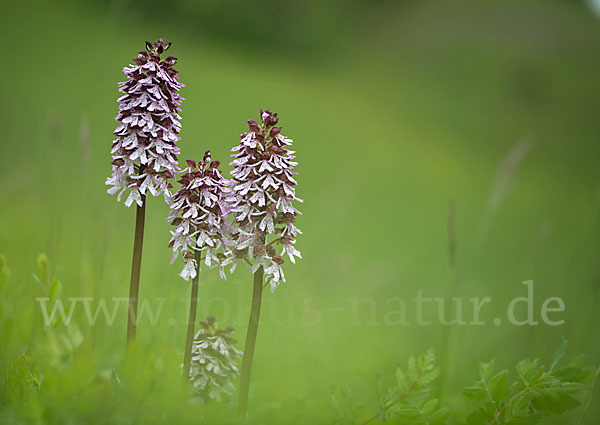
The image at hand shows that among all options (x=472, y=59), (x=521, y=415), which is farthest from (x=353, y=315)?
(x=472, y=59)

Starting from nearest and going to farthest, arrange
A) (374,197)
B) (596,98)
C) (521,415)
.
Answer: (521,415) < (374,197) < (596,98)

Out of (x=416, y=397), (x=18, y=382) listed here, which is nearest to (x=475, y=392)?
(x=416, y=397)

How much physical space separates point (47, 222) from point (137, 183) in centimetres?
331

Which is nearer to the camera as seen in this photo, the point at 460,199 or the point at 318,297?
the point at 318,297

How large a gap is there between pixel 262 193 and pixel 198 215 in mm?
186

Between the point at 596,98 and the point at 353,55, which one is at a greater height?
the point at 353,55

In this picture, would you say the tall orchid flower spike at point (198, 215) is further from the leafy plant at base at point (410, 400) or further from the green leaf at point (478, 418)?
the green leaf at point (478, 418)

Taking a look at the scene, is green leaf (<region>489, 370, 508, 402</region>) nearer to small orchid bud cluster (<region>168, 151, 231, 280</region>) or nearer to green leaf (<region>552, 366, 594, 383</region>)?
green leaf (<region>552, 366, 594, 383</region>)

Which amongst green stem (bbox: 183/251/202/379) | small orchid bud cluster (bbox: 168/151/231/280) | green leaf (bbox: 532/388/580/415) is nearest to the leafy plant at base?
green leaf (bbox: 532/388/580/415)

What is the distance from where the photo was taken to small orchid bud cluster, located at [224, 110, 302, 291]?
1.19m

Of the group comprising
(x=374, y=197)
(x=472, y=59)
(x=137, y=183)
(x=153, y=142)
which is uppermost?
(x=472, y=59)

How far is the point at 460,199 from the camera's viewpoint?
15.3 m

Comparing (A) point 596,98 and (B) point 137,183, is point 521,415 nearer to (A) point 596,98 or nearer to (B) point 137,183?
(B) point 137,183

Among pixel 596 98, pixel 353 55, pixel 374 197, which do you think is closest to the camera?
pixel 374 197
